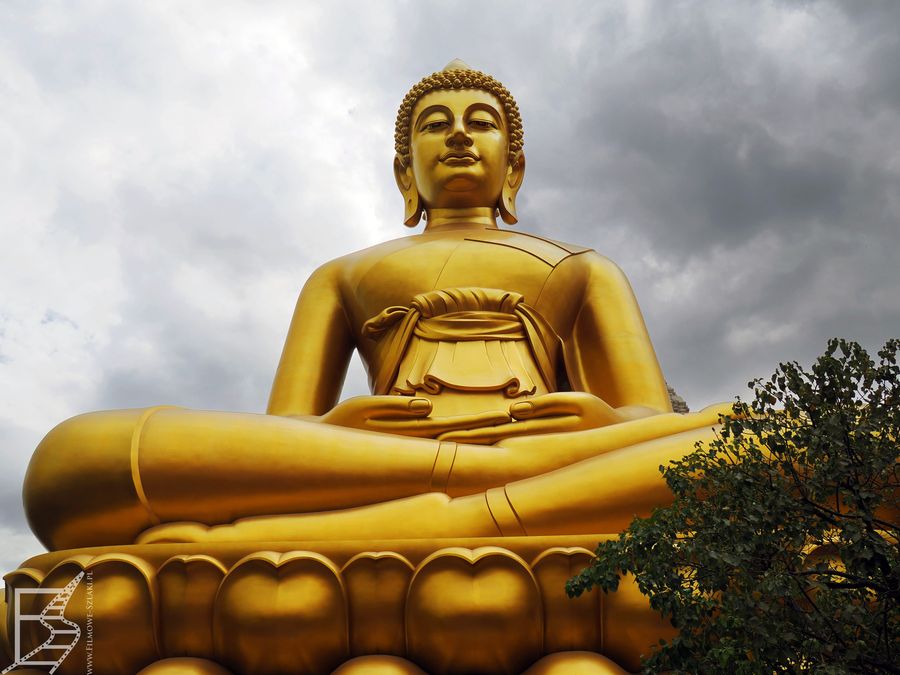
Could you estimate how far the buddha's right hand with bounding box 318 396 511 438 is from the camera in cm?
496

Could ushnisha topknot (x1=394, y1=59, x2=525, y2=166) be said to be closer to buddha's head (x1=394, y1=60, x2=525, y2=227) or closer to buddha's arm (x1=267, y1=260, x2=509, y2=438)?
buddha's head (x1=394, y1=60, x2=525, y2=227)

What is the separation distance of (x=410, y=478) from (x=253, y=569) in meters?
0.91

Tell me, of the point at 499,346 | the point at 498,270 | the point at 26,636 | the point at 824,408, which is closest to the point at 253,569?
the point at 26,636

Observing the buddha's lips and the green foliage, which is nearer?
the green foliage

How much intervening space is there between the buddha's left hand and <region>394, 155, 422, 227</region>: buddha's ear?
2.91 m

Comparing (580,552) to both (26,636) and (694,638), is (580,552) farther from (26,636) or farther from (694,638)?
(26,636)

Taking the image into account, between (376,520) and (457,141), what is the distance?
3558 mm

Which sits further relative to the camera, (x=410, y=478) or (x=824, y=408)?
(x=410, y=478)

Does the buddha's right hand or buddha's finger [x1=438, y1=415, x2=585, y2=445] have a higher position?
the buddha's right hand

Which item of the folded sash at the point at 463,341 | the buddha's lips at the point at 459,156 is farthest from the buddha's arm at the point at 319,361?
the buddha's lips at the point at 459,156

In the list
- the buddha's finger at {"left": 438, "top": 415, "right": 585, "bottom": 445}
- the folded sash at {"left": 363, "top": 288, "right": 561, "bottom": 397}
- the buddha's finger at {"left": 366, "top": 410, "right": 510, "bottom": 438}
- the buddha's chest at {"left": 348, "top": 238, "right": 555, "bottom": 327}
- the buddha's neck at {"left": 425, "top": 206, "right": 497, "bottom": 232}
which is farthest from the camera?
the buddha's neck at {"left": 425, "top": 206, "right": 497, "bottom": 232}

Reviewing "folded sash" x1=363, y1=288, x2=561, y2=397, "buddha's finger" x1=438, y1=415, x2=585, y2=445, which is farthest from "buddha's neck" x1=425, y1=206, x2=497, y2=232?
"buddha's finger" x1=438, y1=415, x2=585, y2=445

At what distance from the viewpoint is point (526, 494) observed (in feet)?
13.4

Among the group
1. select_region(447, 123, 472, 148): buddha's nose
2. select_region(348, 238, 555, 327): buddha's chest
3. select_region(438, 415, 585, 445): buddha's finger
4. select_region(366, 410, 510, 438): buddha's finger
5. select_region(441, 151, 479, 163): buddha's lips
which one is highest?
select_region(447, 123, 472, 148): buddha's nose
